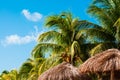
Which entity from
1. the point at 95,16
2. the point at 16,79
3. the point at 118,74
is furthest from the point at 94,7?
the point at 16,79

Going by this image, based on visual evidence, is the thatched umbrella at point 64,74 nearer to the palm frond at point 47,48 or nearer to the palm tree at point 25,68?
the palm frond at point 47,48

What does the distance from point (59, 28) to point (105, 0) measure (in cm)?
348

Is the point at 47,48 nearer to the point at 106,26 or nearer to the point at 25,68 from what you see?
the point at 106,26

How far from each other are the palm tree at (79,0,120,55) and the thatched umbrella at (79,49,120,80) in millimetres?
4896

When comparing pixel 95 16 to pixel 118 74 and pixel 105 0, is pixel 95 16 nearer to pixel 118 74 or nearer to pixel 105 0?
pixel 105 0

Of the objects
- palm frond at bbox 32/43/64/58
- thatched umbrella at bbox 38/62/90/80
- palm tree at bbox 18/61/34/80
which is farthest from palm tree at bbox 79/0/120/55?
palm tree at bbox 18/61/34/80

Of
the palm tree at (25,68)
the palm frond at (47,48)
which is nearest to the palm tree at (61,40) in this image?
the palm frond at (47,48)

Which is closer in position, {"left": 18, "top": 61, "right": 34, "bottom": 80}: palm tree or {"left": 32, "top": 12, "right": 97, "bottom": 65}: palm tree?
{"left": 32, "top": 12, "right": 97, "bottom": 65}: palm tree

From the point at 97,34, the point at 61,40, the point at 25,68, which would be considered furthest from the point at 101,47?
the point at 25,68

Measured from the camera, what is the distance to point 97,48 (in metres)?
21.2

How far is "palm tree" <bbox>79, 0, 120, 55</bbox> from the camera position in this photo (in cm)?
2184

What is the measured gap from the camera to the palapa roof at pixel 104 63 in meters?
15.8

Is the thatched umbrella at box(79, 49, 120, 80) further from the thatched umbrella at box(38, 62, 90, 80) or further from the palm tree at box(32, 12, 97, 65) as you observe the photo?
the palm tree at box(32, 12, 97, 65)

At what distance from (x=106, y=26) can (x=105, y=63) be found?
668 cm
